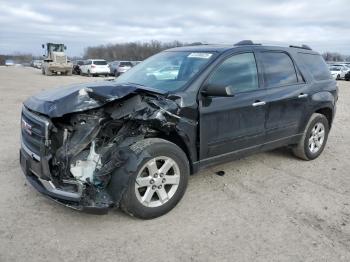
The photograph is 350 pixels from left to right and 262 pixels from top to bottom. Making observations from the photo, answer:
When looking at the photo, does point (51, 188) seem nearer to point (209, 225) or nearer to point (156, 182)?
point (156, 182)

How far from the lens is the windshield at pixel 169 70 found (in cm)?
433

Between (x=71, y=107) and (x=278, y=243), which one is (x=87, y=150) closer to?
(x=71, y=107)

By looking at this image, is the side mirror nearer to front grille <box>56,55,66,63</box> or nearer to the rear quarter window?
the rear quarter window

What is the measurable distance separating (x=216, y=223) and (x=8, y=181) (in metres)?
2.79

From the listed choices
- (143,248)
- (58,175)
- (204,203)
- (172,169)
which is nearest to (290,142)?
(204,203)

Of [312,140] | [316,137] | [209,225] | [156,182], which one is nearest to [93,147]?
[156,182]

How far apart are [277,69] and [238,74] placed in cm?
86

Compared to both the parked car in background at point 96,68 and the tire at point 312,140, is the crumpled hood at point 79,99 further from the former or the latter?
the parked car in background at point 96,68

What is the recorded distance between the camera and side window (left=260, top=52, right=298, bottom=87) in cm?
495

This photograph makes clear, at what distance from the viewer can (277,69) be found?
5148 mm

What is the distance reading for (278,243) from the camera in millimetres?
3447

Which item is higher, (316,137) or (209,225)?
(316,137)

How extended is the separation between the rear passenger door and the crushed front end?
163 cm

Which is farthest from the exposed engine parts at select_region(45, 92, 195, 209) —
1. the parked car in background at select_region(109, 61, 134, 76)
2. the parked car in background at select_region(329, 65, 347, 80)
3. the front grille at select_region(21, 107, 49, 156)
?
the parked car in background at select_region(329, 65, 347, 80)
